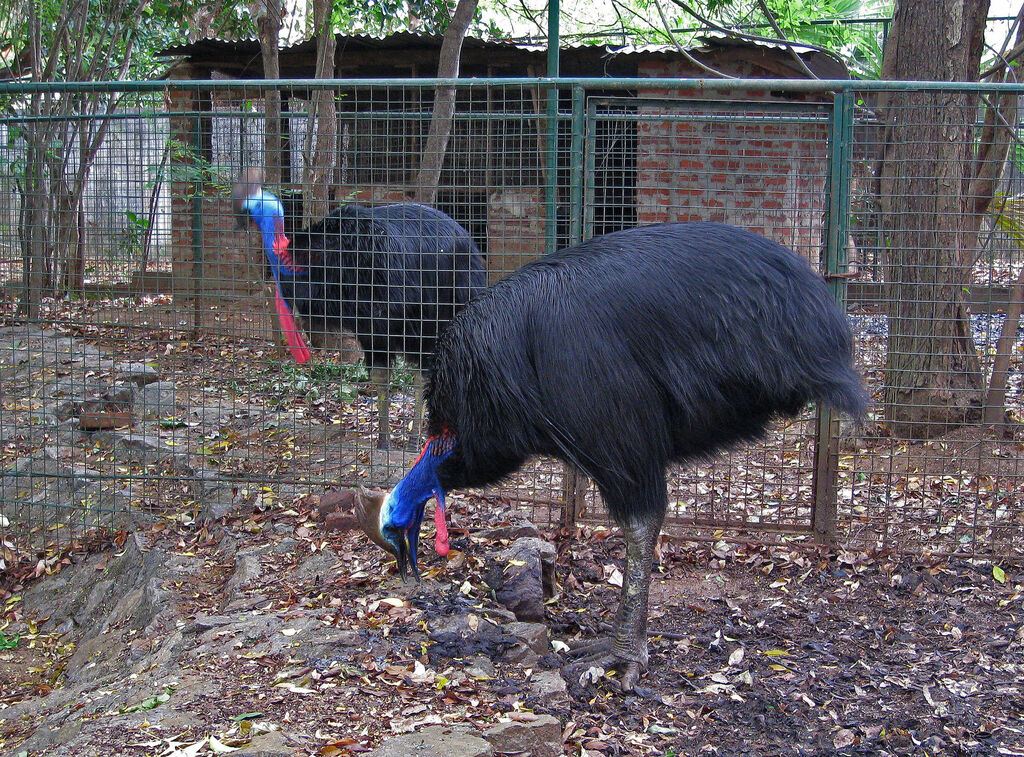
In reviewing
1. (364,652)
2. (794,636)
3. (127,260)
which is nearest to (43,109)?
(127,260)

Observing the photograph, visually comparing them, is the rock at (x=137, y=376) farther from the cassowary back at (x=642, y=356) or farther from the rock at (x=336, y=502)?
the cassowary back at (x=642, y=356)

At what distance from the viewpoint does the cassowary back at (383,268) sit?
4.50m

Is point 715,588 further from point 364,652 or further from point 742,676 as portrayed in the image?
point 364,652

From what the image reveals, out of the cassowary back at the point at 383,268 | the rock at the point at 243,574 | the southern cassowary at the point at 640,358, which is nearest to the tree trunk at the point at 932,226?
the southern cassowary at the point at 640,358

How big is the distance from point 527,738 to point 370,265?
8.51 feet

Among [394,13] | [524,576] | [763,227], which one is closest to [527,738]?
[524,576]

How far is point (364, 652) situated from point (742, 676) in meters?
1.27

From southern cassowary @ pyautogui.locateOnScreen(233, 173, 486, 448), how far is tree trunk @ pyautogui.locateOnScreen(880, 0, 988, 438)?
6.93 ft

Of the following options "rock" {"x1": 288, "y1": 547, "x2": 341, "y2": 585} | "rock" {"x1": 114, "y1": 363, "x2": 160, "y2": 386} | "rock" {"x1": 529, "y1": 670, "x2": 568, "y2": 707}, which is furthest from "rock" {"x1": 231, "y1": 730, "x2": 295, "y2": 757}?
"rock" {"x1": 114, "y1": 363, "x2": 160, "y2": 386}

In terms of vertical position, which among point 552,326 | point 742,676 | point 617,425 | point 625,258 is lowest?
point 742,676

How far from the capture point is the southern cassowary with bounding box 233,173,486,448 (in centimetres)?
444

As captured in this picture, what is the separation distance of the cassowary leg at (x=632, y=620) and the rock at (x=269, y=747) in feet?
3.22

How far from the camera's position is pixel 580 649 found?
3264 millimetres

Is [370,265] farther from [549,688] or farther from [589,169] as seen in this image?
[549,688]
